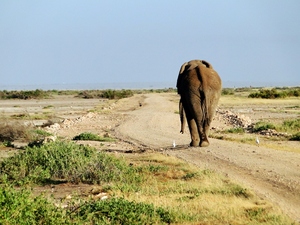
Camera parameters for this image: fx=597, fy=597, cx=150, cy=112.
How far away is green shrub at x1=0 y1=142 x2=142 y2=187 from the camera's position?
13219mm

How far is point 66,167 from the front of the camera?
13812 mm

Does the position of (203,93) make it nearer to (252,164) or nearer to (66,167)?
(252,164)

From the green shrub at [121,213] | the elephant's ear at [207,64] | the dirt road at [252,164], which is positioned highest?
the elephant's ear at [207,64]

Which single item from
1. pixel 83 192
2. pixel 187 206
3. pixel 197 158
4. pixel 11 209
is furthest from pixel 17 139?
pixel 11 209

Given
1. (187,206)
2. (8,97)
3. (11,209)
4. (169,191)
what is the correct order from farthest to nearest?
(8,97), (169,191), (187,206), (11,209)

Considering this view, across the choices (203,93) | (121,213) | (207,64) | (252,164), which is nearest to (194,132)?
(203,93)

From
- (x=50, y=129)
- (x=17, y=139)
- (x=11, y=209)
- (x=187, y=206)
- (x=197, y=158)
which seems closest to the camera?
(x=11, y=209)

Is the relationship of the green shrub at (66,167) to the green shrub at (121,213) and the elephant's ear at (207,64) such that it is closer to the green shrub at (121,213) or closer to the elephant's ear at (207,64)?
the green shrub at (121,213)

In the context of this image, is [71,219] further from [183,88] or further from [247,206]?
[183,88]

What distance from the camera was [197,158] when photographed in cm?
1703

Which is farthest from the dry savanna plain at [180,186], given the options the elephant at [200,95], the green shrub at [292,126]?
the green shrub at [292,126]

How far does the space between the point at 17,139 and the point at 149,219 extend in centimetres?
1561

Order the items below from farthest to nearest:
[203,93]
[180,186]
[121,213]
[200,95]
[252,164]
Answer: [200,95] → [203,93] → [252,164] → [180,186] → [121,213]

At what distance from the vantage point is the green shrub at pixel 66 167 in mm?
13219
